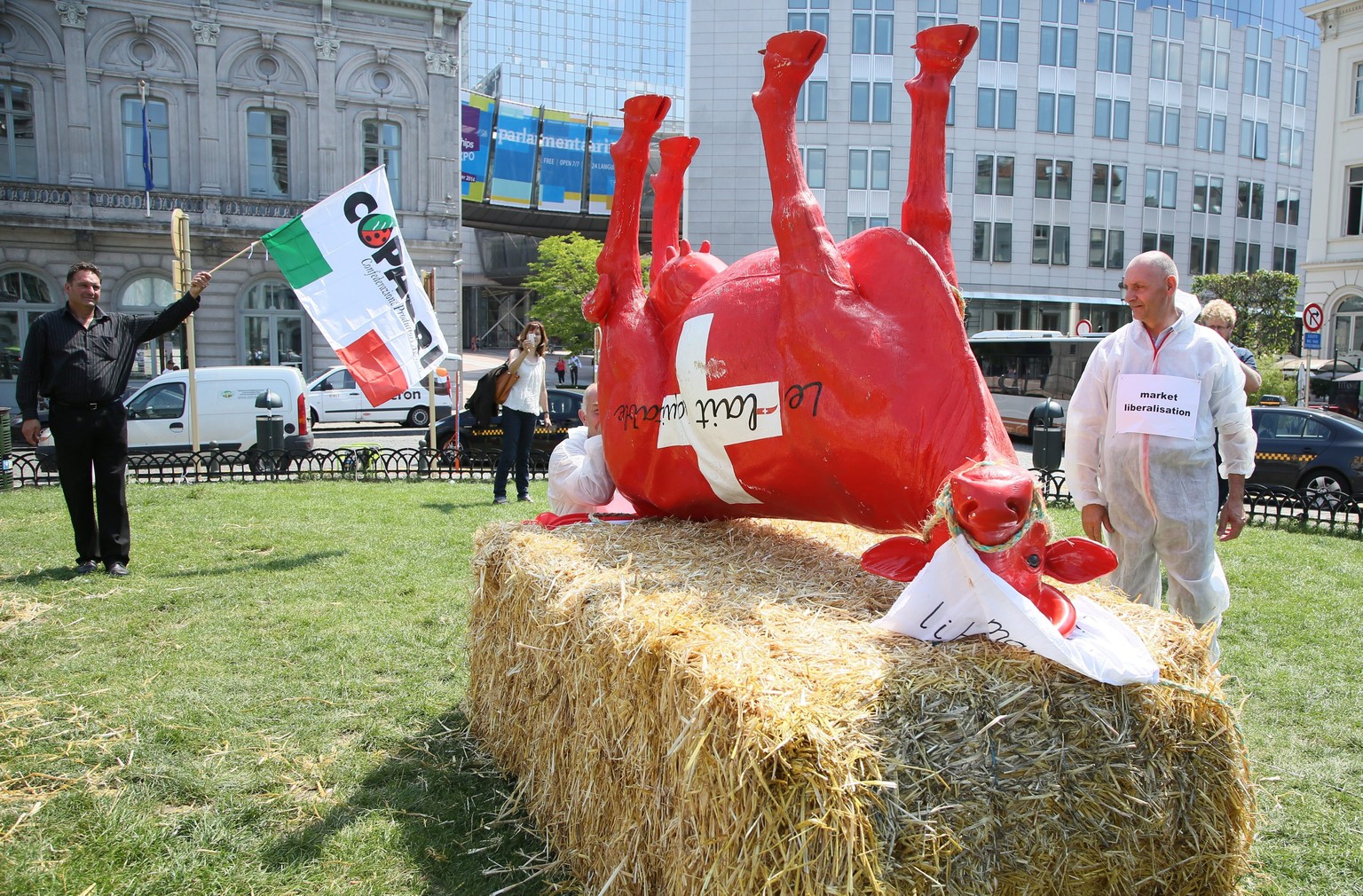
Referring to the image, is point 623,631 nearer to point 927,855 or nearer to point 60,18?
point 927,855

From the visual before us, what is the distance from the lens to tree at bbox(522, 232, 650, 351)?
36156mm

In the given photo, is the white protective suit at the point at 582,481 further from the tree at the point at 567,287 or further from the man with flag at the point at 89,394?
the tree at the point at 567,287

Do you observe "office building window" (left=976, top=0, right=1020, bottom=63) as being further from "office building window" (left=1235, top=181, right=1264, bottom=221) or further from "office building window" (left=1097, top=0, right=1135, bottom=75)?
"office building window" (left=1235, top=181, right=1264, bottom=221)

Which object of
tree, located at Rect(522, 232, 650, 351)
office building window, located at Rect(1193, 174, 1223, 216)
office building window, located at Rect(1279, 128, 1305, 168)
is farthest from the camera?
office building window, located at Rect(1279, 128, 1305, 168)

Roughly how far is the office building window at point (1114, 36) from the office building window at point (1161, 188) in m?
4.51

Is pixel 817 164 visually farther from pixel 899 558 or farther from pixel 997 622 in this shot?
pixel 997 622

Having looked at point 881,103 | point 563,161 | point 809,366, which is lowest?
point 809,366

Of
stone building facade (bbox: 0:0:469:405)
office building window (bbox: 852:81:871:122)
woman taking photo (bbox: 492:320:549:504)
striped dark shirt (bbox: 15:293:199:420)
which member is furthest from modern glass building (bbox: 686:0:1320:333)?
striped dark shirt (bbox: 15:293:199:420)

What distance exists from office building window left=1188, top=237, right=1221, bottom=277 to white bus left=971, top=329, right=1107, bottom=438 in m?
21.9

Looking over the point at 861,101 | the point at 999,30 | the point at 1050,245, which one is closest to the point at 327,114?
the point at 861,101

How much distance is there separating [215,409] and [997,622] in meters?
15.0

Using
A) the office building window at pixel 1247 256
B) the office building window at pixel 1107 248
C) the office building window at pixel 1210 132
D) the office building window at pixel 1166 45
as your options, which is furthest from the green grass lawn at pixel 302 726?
the office building window at pixel 1247 256

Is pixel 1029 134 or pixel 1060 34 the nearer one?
pixel 1029 134

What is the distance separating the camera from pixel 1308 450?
40.4 feet
